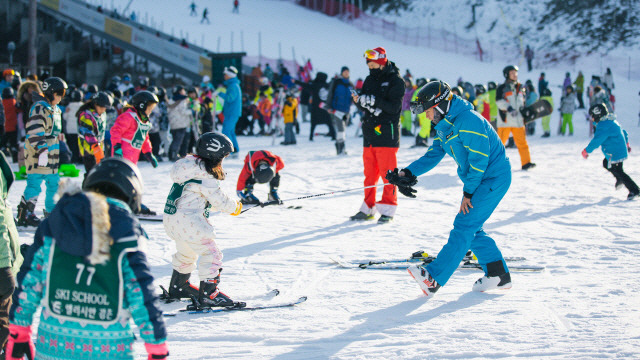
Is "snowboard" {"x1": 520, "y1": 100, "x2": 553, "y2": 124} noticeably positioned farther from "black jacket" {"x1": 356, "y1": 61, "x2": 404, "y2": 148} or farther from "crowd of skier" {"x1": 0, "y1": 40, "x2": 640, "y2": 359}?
"black jacket" {"x1": 356, "y1": 61, "x2": 404, "y2": 148}

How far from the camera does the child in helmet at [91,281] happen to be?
233cm

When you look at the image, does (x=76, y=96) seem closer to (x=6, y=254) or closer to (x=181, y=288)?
(x=181, y=288)

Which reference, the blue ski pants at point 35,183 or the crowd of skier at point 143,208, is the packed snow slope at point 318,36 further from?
the blue ski pants at point 35,183

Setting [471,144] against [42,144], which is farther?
[42,144]

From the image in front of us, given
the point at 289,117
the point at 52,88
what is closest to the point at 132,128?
the point at 52,88

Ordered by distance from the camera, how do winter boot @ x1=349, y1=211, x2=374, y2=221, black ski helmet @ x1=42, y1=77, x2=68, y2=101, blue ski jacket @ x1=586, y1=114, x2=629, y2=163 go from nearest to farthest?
1. black ski helmet @ x1=42, y1=77, x2=68, y2=101
2. winter boot @ x1=349, y1=211, x2=374, y2=221
3. blue ski jacket @ x1=586, y1=114, x2=629, y2=163

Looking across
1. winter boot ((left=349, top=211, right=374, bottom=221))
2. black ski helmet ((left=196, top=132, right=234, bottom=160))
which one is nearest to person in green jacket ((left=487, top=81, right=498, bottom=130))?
winter boot ((left=349, top=211, right=374, bottom=221))

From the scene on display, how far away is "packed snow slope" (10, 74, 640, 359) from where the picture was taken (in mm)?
3967

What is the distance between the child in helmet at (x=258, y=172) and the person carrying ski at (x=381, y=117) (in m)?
1.31

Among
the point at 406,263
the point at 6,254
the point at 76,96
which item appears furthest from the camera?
the point at 76,96

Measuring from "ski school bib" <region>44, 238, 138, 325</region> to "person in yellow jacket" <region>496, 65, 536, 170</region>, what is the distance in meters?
10.7

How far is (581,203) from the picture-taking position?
29.9 ft

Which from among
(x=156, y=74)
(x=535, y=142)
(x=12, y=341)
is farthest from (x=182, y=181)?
(x=156, y=74)

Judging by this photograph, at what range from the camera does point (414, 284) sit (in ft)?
17.5
